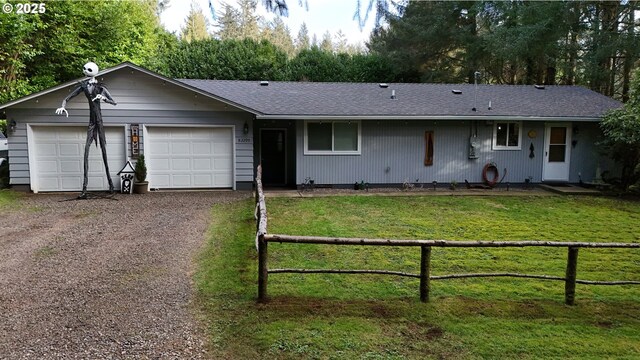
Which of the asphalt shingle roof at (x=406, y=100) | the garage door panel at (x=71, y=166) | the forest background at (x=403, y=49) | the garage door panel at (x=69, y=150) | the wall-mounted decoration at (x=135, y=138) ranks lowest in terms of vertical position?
the garage door panel at (x=71, y=166)

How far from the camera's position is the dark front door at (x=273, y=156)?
46.4ft

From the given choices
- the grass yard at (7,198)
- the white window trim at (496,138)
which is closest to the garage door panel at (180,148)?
the grass yard at (7,198)

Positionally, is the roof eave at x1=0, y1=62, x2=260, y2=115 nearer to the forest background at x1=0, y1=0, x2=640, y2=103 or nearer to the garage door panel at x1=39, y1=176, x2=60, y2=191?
the garage door panel at x1=39, y1=176, x2=60, y2=191

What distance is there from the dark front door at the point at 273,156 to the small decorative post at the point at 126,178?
3863mm

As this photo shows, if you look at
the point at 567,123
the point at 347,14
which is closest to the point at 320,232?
the point at 347,14

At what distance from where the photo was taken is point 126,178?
39.6 feet

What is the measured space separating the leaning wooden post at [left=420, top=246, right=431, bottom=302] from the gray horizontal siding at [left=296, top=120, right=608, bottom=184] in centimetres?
851

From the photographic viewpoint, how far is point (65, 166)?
40.1 ft

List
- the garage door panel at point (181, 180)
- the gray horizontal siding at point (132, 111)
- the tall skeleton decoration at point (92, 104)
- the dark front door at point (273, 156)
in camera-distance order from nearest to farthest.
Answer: the tall skeleton decoration at point (92, 104)
the gray horizontal siding at point (132, 111)
the garage door panel at point (181, 180)
the dark front door at point (273, 156)

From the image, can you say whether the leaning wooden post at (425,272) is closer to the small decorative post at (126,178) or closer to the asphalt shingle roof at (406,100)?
the asphalt shingle roof at (406,100)

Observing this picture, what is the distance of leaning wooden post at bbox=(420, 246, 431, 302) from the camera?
489 cm

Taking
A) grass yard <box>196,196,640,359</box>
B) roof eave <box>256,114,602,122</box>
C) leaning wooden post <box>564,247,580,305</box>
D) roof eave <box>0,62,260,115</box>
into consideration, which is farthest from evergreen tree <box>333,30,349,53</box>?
leaning wooden post <box>564,247,580,305</box>

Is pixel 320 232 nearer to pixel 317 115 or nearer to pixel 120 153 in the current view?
pixel 317 115

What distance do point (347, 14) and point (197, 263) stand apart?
13.9 feet
